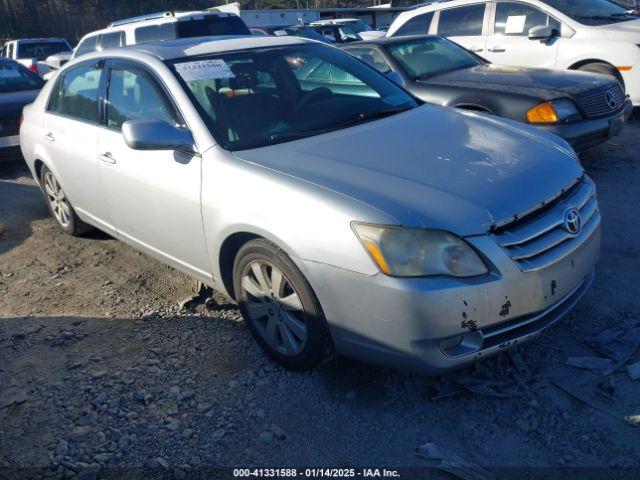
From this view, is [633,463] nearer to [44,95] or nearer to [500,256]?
[500,256]

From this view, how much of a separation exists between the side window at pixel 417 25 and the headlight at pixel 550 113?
371cm

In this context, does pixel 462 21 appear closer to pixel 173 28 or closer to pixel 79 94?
pixel 173 28

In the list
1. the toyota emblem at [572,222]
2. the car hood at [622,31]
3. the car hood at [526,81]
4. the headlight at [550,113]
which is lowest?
the headlight at [550,113]

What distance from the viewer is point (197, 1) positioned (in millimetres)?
42875

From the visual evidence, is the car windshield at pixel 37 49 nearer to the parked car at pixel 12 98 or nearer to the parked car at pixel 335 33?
the parked car at pixel 12 98

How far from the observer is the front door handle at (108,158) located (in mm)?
3873

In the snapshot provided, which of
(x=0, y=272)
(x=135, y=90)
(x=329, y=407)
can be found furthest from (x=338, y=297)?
(x=0, y=272)

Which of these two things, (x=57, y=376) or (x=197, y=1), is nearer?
(x=57, y=376)

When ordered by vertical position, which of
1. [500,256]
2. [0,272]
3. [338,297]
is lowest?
[0,272]

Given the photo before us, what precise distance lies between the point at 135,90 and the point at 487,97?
3468 millimetres

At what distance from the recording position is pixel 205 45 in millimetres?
3891

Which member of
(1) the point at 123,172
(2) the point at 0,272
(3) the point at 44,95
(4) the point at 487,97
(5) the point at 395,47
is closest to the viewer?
(1) the point at 123,172

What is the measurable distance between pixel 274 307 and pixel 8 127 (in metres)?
6.20

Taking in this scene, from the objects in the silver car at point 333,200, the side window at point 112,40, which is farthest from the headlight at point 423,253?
the side window at point 112,40
